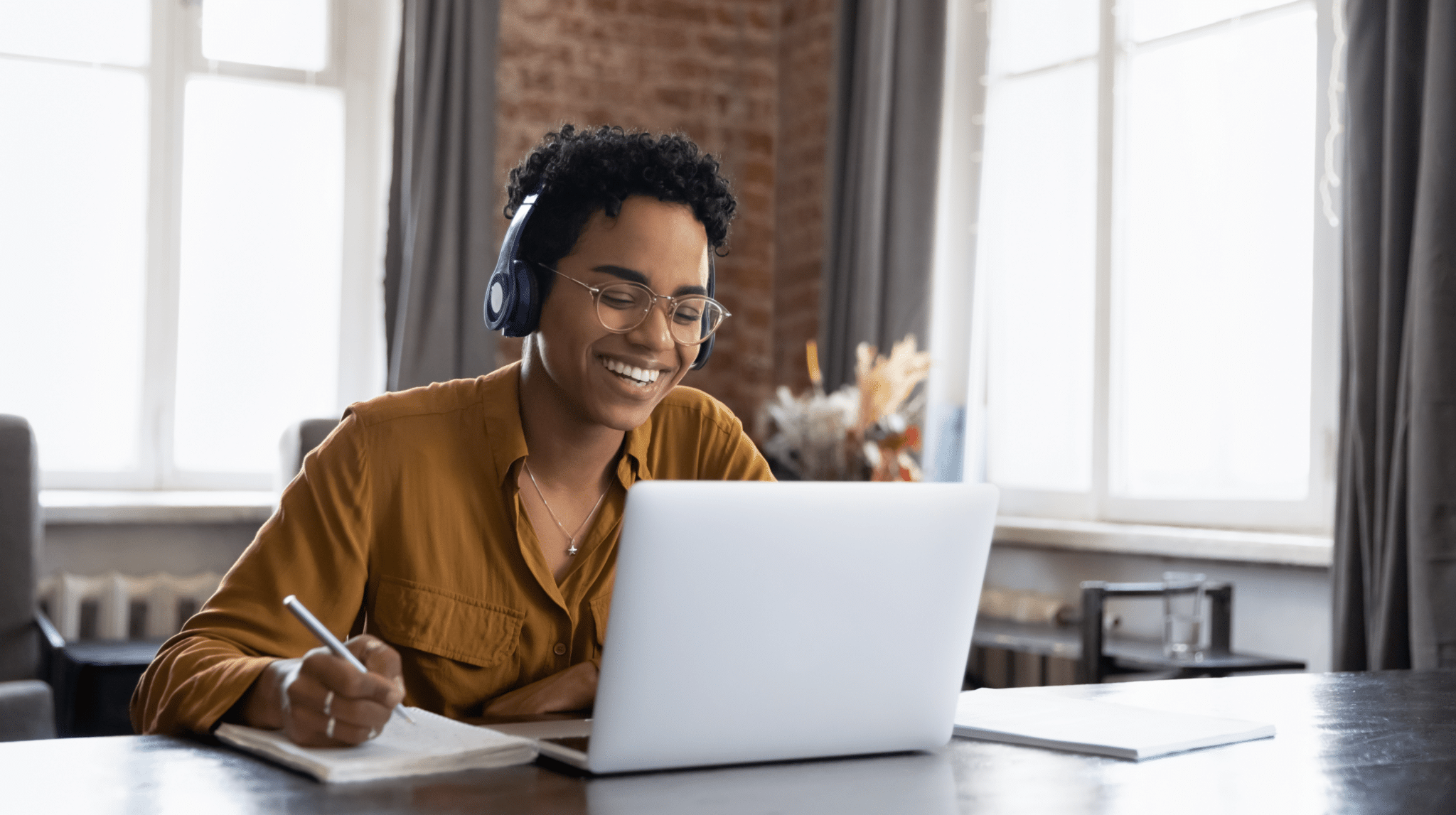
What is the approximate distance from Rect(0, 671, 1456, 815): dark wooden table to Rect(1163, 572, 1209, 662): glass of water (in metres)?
1.63

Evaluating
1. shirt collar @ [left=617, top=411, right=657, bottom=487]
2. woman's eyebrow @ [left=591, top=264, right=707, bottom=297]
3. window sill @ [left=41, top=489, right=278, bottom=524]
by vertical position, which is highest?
woman's eyebrow @ [left=591, top=264, right=707, bottom=297]

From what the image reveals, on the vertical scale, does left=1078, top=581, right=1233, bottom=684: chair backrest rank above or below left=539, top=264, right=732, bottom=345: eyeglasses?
below

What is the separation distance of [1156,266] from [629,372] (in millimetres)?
2322

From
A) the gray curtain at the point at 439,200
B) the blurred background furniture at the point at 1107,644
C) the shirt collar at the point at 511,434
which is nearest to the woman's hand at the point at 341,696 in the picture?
the shirt collar at the point at 511,434

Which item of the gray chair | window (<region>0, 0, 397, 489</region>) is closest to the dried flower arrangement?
window (<region>0, 0, 397, 489</region>)

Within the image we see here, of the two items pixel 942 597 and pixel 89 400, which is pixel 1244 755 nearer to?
pixel 942 597

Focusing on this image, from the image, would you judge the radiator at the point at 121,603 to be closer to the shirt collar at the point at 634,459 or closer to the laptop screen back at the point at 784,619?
the shirt collar at the point at 634,459

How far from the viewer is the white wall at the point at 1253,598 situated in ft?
9.86

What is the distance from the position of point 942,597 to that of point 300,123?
358cm

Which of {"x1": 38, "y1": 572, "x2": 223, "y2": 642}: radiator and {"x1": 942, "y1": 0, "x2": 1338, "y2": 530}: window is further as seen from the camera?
{"x1": 38, "y1": 572, "x2": 223, "y2": 642}: radiator

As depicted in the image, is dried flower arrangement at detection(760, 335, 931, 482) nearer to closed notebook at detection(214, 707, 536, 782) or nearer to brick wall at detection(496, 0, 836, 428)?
brick wall at detection(496, 0, 836, 428)

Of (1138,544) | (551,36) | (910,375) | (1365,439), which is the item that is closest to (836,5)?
(551,36)

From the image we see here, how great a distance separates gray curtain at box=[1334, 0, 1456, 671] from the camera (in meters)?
2.56

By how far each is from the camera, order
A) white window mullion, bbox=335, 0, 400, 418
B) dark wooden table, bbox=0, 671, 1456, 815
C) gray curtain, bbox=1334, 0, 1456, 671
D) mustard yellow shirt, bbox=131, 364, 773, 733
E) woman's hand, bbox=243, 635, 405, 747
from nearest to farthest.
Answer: dark wooden table, bbox=0, 671, 1456, 815 → woman's hand, bbox=243, 635, 405, 747 → mustard yellow shirt, bbox=131, 364, 773, 733 → gray curtain, bbox=1334, 0, 1456, 671 → white window mullion, bbox=335, 0, 400, 418
